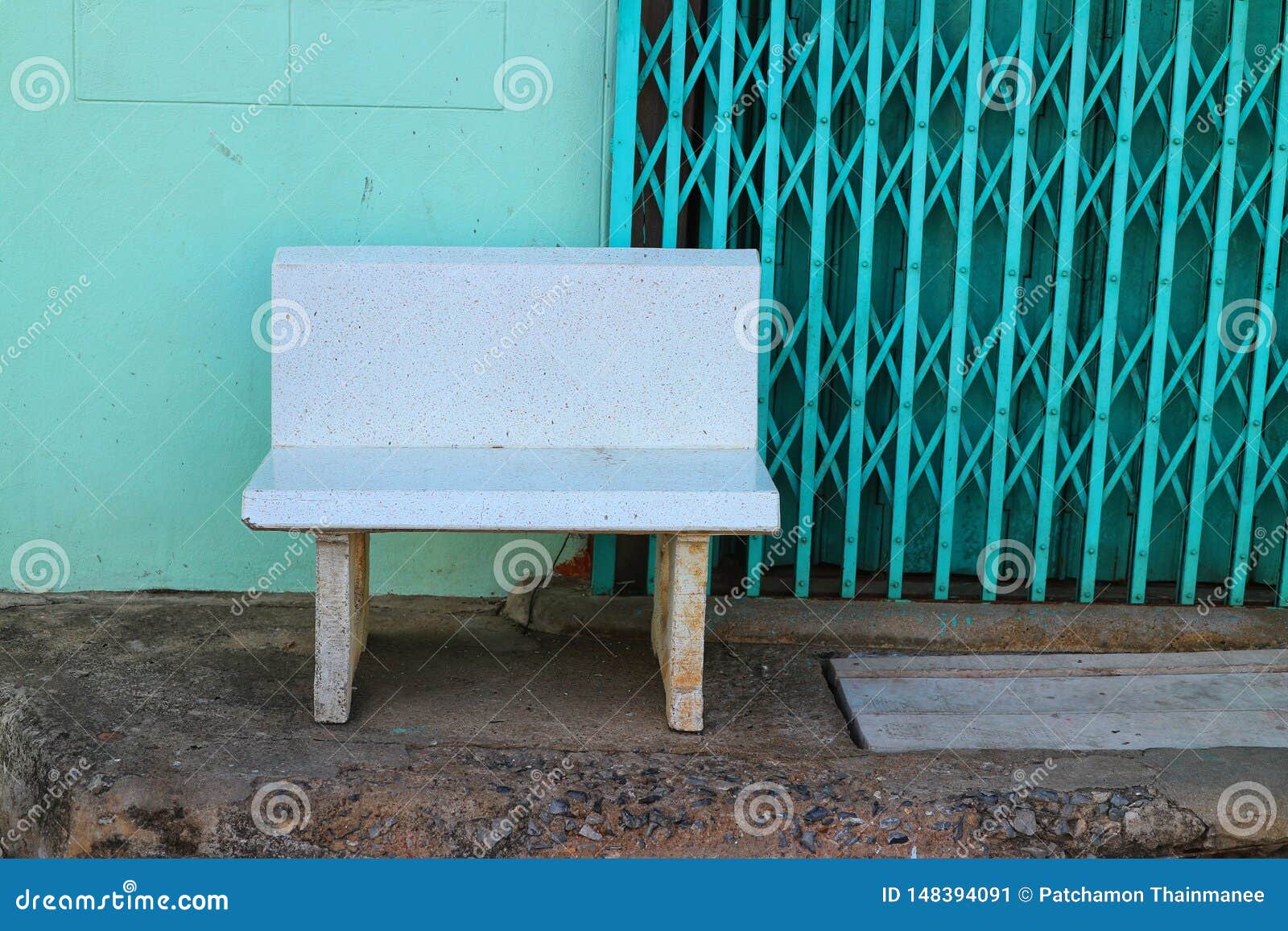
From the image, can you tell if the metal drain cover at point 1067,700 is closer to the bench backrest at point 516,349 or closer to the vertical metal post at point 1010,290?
the vertical metal post at point 1010,290

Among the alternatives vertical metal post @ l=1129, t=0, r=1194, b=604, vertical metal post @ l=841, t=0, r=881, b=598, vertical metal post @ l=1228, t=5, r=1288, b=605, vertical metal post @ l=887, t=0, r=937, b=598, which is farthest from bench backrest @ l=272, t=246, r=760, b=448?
vertical metal post @ l=1228, t=5, r=1288, b=605

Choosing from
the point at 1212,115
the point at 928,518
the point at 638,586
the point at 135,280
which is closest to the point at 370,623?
the point at 638,586

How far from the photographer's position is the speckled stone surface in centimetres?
396

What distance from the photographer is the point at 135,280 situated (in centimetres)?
452

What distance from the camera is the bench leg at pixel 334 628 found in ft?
12.0

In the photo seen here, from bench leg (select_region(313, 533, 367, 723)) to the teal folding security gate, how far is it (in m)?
1.12

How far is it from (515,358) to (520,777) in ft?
3.95

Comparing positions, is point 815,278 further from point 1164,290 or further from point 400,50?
point 400,50

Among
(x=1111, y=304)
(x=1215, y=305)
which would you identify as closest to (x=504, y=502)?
(x=1111, y=304)

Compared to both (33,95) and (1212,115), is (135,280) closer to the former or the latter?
(33,95)

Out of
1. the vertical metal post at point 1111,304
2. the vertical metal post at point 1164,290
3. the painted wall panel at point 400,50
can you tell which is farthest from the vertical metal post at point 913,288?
the painted wall panel at point 400,50

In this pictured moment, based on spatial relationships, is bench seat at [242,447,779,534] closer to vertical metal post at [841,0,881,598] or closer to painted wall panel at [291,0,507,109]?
vertical metal post at [841,0,881,598]

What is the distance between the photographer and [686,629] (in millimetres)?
3727

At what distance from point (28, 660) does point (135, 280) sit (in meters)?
1.24
